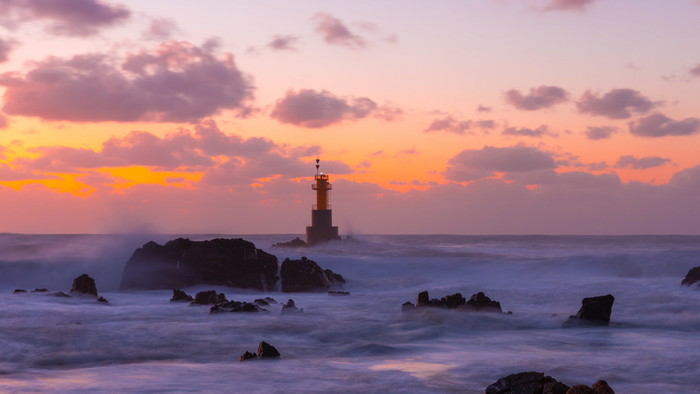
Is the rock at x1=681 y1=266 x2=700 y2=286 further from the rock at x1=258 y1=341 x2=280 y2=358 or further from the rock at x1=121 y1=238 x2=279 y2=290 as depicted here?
the rock at x1=258 y1=341 x2=280 y2=358

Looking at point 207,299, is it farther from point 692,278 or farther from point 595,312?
point 692,278

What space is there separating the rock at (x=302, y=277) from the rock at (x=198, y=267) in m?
0.65

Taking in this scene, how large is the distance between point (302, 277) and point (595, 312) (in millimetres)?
12080

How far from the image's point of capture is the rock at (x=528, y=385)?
25.5 ft

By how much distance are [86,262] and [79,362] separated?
20246 mm

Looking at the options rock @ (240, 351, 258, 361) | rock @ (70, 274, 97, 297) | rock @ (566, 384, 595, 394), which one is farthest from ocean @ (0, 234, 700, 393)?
rock @ (566, 384, 595, 394)

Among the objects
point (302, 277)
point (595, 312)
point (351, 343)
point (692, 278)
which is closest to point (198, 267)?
point (302, 277)

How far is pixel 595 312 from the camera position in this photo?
1770cm

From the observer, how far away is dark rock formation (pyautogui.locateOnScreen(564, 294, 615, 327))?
17.6 m

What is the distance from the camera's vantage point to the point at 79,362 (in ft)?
43.2

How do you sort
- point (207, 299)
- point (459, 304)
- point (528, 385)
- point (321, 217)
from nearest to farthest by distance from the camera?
point (528, 385), point (459, 304), point (207, 299), point (321, 217)

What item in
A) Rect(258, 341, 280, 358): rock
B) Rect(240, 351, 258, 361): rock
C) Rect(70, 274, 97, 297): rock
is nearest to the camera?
Rect(240, 351, 258, 361): rock

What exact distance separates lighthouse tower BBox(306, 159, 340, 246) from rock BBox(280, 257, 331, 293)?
1943cm

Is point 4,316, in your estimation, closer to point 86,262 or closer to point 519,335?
point 519,335
